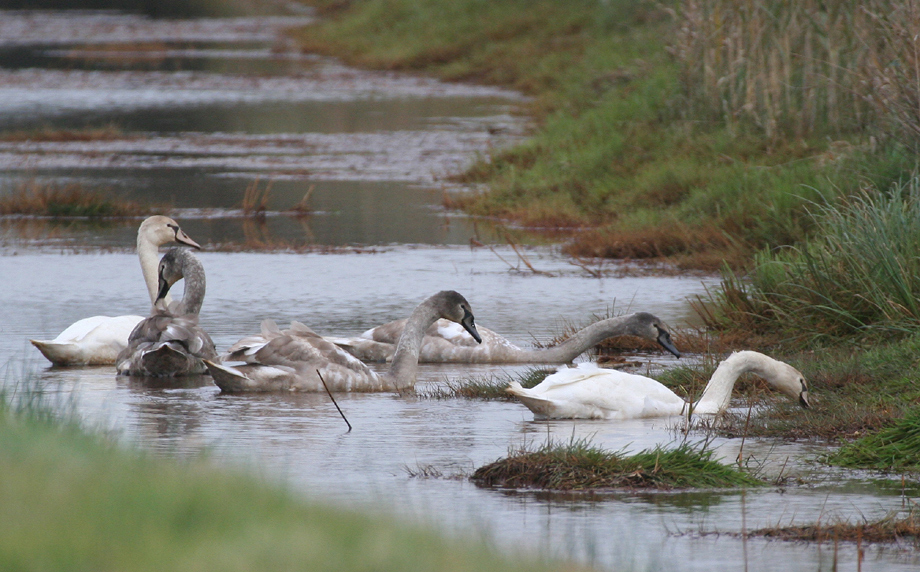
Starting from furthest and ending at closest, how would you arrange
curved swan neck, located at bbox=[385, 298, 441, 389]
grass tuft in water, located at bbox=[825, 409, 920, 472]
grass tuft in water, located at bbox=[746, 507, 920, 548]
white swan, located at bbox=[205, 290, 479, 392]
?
curved swan neck, located at bbox=[385, 298, 441, 389] → white swan, located at bbox=[205, 290, 479, 392] → grass tuft in water, located at bbox=[825, 409, 920, 472] → grass tuft in water, located at bbox=[746, 507, 920, 548]

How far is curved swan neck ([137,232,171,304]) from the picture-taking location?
12906 millimetres

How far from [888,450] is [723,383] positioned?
4.67 ft

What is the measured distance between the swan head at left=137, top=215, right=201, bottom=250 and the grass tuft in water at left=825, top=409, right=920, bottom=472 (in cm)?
673

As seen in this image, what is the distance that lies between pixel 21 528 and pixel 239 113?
34662 mm

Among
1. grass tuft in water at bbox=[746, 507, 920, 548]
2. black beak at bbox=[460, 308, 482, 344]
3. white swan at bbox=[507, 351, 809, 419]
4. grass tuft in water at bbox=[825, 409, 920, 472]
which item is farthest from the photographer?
black beak at bbox=[460, 308, 482, 344]

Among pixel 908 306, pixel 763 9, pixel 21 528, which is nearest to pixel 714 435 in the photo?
pixel 908 306

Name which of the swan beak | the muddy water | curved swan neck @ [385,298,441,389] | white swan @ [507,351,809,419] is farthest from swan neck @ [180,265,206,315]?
the swan beak

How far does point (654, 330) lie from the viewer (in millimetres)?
11539

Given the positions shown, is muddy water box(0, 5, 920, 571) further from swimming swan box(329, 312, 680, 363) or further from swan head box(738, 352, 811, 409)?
swan head box(738, 352, 811, 409)

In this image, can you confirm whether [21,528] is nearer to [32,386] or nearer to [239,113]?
[32,386]

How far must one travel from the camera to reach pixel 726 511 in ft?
23.8

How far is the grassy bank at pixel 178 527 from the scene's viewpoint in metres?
4.03

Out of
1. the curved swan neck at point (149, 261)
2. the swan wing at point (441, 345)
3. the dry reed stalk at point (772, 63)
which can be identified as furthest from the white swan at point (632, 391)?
the dry reed stalk at point (772, 63)

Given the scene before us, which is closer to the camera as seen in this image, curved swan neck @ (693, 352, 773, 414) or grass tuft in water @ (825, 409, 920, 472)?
grass tuft in water @ (825, 409, 920, 472)
